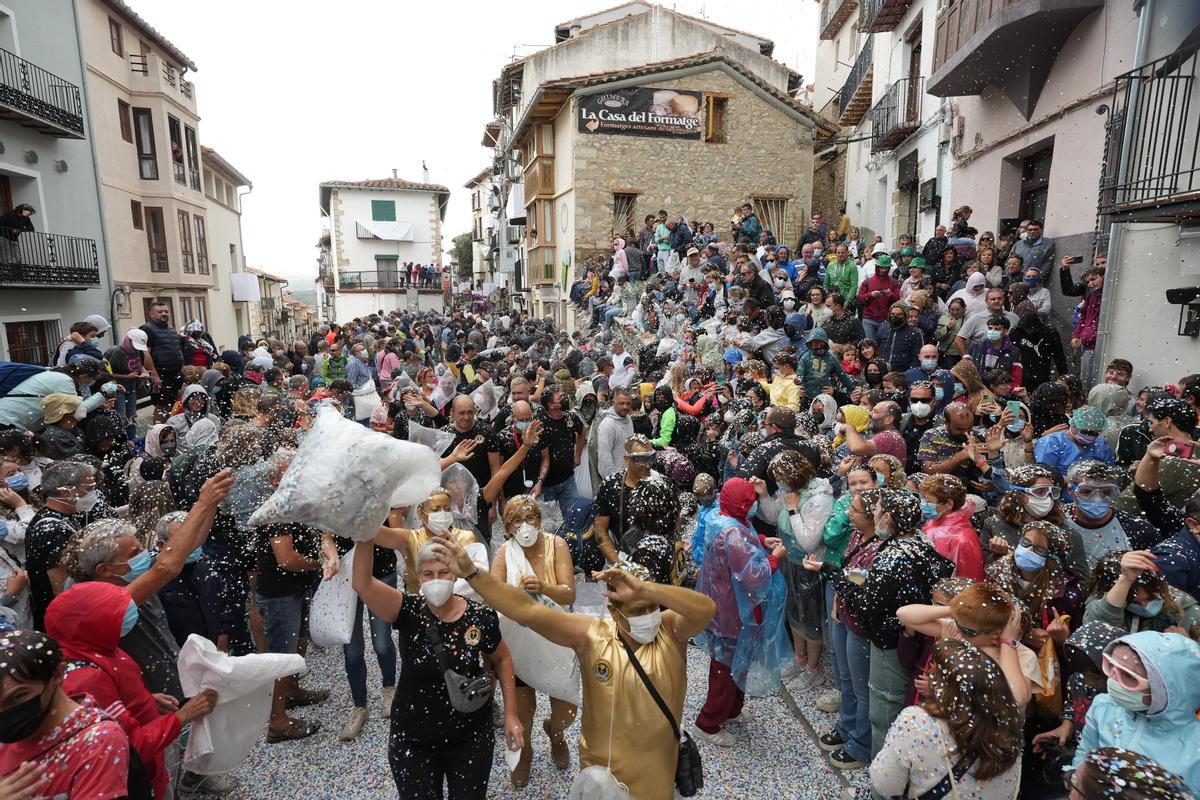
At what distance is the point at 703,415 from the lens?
7.55 metres

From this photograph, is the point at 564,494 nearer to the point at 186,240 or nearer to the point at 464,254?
the point at 186,240

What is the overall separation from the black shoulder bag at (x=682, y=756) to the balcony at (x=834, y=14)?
73.3ft

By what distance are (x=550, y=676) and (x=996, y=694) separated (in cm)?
188

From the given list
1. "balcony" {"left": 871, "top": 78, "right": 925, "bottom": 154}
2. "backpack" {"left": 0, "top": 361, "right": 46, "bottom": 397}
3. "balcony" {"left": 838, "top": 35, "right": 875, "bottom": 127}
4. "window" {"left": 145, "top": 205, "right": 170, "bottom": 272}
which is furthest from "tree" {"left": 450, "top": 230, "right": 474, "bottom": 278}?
"backpack" {"left": 0, "top": 361, "right": 46, "bottom": 397}

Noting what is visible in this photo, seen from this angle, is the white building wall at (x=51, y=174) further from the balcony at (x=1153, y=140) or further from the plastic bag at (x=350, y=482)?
the balcony at (x=1153, y=140)

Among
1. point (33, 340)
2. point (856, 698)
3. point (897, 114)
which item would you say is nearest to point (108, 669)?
point (856, 698)

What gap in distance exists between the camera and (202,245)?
22.2 meters

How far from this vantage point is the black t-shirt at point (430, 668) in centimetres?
260

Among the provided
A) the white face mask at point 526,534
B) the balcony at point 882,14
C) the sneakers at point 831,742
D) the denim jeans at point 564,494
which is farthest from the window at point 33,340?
the balcony at point 882,14

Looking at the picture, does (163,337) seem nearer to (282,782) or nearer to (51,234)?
(51,234)

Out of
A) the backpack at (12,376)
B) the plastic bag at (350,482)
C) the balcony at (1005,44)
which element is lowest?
the backpack at (12,376)

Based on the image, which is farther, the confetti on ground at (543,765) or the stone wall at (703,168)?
the stone wall at (703,168)

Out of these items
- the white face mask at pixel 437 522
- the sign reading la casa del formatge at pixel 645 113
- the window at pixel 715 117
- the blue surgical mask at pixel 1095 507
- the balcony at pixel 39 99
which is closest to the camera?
the blue surgical mask at pixel 1095 507

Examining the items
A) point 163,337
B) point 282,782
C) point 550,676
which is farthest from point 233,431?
point 163,337
